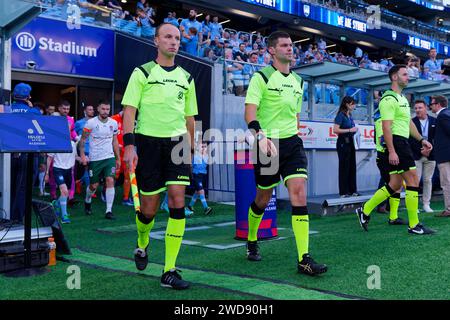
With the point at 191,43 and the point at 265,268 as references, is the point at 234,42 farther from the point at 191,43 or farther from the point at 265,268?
the point at 265,268

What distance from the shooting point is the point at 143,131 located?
4344mm

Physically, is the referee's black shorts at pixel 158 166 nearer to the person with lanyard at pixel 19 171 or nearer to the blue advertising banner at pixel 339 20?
the person with lanyard at pixel 19 171

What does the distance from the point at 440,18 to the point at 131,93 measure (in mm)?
49272

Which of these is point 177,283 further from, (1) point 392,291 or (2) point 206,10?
(2) point 206,10

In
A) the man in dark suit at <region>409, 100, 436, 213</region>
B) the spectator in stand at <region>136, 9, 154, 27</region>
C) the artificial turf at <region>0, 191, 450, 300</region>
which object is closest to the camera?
the artificial turf at <region>0, 191, 450, 300</region>

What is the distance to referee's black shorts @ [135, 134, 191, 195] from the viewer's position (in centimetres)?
429

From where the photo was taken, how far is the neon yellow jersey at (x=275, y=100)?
15.9ft

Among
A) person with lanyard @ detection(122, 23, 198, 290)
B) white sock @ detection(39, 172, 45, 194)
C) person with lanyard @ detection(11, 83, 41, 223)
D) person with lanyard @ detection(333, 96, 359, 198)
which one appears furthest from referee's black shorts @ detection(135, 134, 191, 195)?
white sock @ detection(39, 172, 45, 194)

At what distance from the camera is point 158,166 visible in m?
4.31

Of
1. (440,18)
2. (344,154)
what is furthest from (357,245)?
(440,18)

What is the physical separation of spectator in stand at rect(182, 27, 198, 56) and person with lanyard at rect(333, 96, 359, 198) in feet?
15.9

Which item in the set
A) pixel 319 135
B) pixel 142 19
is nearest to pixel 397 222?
pixel 319 135

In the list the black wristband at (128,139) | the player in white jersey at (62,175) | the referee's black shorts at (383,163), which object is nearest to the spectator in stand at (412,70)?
the referee's black shorts at (383,163)

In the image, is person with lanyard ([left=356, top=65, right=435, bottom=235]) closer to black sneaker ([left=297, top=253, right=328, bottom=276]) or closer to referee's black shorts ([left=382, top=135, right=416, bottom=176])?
referee's black shorts ([left=382, top=135, right=416, bottom=176])
